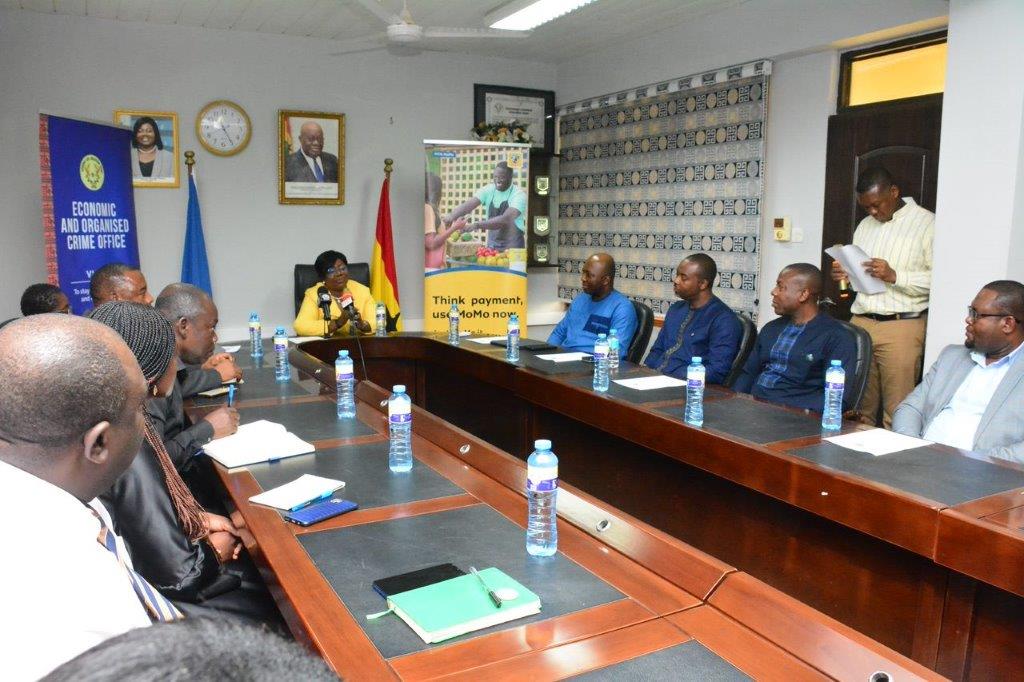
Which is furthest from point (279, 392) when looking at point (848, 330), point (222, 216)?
point (222, 216)

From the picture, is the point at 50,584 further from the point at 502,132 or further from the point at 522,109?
the point at 522,109

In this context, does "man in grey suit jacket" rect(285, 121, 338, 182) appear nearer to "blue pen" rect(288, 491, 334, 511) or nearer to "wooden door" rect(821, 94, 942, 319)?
"wooden door" rect(821, 94, 942, 319)

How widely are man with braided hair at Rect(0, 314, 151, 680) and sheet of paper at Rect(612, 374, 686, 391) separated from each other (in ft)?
7.50

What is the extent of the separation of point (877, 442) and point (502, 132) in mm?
4645

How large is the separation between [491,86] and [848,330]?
14.6 ft

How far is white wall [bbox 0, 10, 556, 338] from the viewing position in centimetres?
520

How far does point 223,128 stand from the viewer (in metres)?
5.79

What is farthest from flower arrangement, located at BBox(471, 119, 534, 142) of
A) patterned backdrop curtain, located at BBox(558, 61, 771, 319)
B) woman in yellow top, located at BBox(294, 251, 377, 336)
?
woman in yellow top, located at BBox(294, 251, 377, 336)

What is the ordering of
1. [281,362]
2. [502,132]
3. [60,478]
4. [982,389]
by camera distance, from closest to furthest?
[60,478]
[982,389]
[281,362]
[502,132]

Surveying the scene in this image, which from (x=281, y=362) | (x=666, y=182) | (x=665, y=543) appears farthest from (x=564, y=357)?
(x=666, y=182)

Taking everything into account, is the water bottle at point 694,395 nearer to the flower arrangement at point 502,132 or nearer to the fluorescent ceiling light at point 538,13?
the fluorescent ceiling light at point 538,13

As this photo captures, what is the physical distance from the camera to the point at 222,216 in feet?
19.3

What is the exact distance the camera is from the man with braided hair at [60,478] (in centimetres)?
71

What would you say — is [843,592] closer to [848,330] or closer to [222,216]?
[848,330]
